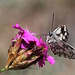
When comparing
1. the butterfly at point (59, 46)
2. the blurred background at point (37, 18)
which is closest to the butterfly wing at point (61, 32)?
the butterfly at point (59, 46)

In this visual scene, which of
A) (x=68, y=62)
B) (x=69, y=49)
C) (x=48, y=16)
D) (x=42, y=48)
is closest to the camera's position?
(x=42, y=48)

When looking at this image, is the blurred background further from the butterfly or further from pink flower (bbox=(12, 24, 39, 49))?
pink flower (bbox=(12, 24, 39, 49))

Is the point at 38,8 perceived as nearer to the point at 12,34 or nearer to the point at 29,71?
the point at 12,34

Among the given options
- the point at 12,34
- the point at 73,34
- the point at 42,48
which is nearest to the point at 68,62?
the point at 73,34

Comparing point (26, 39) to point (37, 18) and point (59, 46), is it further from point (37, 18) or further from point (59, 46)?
point (37, 18)

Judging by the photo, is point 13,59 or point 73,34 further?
point 73,34

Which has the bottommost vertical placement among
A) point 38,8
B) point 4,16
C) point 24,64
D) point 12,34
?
point 24,64

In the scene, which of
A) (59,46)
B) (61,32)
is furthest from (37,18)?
(59,46)

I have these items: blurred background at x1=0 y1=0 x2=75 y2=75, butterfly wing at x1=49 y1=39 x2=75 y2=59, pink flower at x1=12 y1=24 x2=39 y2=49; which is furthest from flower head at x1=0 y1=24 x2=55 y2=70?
blurred background at x1=0 y1=0 x2=75 y2=75
